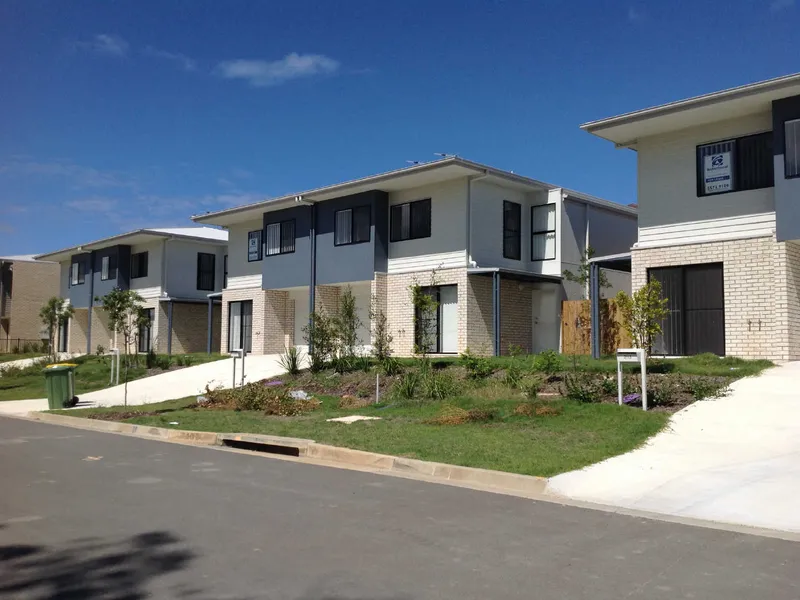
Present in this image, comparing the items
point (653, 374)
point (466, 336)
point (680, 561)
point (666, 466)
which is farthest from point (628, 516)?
point (466, 336)

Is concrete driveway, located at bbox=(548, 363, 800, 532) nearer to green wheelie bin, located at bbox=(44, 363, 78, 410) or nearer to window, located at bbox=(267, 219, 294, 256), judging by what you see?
green wheelie bin, located at bbox=(44, 363, 78, 410)

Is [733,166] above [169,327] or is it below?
above

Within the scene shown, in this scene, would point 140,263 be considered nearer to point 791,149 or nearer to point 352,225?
point 352,225

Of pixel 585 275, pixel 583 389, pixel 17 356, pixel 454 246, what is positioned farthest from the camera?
pixel 17 356

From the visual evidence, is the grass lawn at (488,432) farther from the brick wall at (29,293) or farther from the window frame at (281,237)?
the brick wall at (29,293)

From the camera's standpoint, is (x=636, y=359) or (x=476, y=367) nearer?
(x=636, y=359)

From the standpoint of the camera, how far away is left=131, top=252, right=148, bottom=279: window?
41.2m

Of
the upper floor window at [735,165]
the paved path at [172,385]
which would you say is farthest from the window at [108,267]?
the upper floor window at [735,165]

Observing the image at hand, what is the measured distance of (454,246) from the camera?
2556 cm

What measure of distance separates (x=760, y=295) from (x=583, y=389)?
6436 mm

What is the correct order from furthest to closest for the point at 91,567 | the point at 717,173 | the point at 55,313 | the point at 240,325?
the point at 55,313, the point at 240,325, the point at 717,173, the point at 91,567

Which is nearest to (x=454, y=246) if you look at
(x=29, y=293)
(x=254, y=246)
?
(x=254, y=246)

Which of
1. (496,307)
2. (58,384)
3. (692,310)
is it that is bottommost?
(58,384)

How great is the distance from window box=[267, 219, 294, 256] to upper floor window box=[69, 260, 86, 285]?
18603 mm
